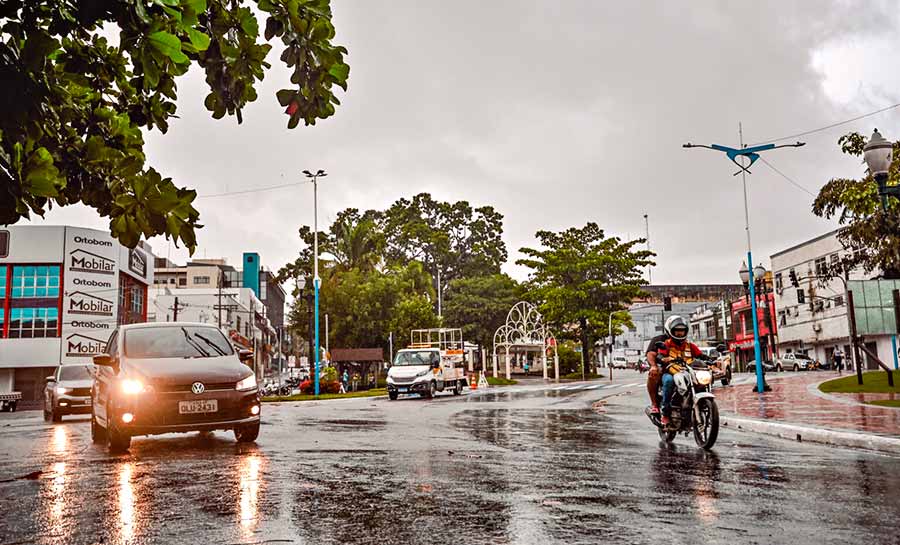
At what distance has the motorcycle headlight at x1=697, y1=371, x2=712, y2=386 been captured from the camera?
31.4 ft

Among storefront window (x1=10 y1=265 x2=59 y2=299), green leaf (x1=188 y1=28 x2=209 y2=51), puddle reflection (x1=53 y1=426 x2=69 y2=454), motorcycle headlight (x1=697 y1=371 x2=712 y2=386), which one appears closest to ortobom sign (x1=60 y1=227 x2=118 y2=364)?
storefront window (x1=10 y1=265 x2=59 y2=299)

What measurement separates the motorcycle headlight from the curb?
2.06 m

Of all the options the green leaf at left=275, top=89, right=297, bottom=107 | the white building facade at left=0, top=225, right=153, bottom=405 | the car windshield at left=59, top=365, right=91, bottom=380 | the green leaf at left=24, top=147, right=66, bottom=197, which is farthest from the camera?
the white building facade at left=0, top=225, right=153, bottom=405

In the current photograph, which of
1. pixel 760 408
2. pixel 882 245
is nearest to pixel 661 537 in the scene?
pixel 760 408

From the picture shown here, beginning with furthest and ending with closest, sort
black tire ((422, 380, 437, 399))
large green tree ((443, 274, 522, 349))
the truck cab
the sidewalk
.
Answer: large green tree ((443, 274, 522, 349))
black tire ((422, 380, 437, 399))
the truck cab
the sidewalk

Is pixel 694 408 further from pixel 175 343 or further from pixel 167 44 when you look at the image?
pixel 167 44

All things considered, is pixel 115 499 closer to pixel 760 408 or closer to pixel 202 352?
pixel 202 352

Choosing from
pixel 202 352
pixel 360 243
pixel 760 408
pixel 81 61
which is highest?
pixel 360 243

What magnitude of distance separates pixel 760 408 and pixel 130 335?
13.0m

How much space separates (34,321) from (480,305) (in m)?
33.9

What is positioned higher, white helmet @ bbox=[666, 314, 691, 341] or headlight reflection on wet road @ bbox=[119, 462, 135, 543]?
white helmet @ bbox=[666, 314, 691, 341]

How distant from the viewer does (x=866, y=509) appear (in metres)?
5.16

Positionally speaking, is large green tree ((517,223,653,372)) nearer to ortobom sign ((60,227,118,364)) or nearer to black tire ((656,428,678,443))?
ortobom sign ((60,227,118,364))

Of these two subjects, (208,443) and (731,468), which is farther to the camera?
(208,443)
